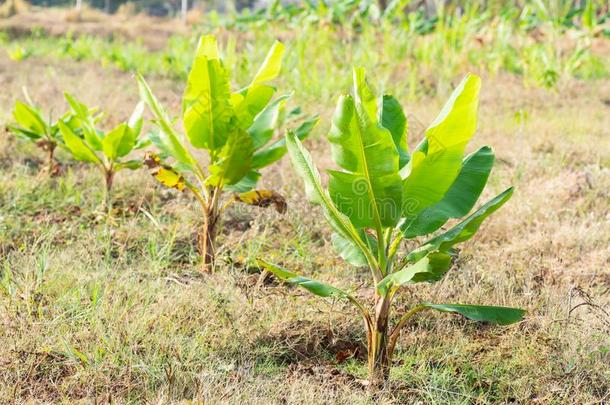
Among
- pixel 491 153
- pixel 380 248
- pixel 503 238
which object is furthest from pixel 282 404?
pixel 503 238

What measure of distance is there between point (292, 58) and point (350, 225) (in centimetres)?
512

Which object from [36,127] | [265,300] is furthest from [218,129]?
[36,127]

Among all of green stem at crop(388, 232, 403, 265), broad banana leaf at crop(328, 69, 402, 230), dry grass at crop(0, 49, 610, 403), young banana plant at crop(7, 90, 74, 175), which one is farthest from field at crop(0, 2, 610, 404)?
broad banana leaf at crop(328, 69, 402, 230)

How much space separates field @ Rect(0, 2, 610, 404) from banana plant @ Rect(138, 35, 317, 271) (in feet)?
0.97

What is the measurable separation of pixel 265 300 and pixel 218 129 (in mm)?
608

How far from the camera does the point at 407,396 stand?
1.78 meters

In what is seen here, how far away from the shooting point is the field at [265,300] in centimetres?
175

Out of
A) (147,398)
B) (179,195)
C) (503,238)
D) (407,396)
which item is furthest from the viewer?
(179,195)

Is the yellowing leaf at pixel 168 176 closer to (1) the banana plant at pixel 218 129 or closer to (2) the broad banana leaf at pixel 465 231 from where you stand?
(1) the banana plant at pixel 218 129

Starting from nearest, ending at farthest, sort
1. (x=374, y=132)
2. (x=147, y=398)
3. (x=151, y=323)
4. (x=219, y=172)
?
1. (x=374, y=132)
2. (x=147, y=398)
3. (x=151, y=323)
4. (x=219, y=172)

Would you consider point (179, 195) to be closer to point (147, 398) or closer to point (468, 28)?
point (147, 398)

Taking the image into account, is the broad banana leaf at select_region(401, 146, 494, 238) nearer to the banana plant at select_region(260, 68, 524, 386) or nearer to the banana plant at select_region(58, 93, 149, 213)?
the banana plant at select_region(260, 68, 524, 386)

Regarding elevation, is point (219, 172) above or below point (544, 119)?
above

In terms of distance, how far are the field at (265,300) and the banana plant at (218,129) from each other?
0.97 ft
